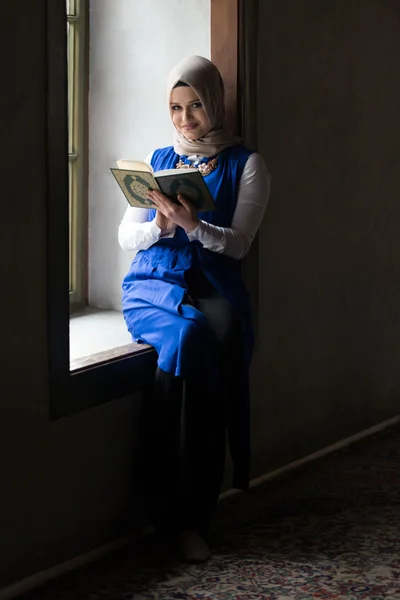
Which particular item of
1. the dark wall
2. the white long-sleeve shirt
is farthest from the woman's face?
the dark wall

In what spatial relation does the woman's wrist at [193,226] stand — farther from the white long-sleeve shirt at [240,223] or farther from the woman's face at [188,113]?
the woman's face at [188,113]

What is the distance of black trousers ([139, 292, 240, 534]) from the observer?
3334 mm

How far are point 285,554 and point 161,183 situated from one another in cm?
133

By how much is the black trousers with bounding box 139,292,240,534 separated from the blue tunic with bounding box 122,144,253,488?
84 millimetres

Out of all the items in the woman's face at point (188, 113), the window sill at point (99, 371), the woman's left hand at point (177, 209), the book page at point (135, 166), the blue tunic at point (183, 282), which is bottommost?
the window sill at point (99, 371)

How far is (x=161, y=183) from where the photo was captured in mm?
3227

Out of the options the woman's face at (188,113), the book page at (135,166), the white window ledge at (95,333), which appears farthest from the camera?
the white window ledge at (95,333)

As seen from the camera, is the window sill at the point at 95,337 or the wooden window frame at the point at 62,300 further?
the window sill at the point at 95,337

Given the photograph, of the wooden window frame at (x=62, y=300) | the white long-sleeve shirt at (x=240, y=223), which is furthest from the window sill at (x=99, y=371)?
the white long-sleeve shirt at (x=240, y=223)

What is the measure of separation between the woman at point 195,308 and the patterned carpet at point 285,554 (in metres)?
0.13

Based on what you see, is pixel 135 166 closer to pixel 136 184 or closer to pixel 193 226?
pixel 136 184

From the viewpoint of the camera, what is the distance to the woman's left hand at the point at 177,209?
327 cm

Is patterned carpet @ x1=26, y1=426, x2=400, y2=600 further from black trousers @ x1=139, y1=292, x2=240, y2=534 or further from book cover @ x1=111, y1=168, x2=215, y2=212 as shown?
book cover @ x1=111, y1=168, x2=215, y2=212

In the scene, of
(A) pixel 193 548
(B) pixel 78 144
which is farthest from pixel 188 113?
(A) pixel 193 548
